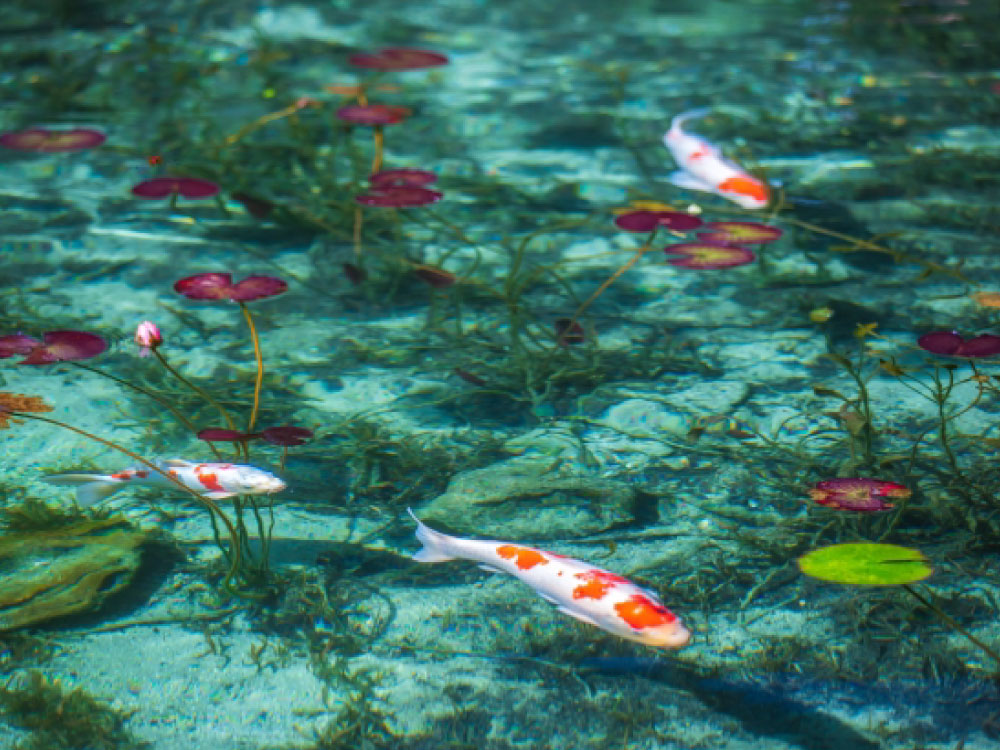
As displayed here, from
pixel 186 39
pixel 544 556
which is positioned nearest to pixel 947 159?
pixel 544 556

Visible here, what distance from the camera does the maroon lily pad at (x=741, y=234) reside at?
3227 millimetres

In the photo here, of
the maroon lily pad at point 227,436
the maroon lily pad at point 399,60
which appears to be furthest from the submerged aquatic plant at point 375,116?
the maroon lily pad at point 227,436

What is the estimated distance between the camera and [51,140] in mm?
4359

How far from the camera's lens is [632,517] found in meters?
2.38

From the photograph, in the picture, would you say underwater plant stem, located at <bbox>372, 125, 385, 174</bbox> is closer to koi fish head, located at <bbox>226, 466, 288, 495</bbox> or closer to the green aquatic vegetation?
koi fish head, located at <bbox>226, 466, 288, 495</bbox>

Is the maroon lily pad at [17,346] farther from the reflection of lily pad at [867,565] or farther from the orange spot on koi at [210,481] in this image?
the reflection of lily pad at [867,565]

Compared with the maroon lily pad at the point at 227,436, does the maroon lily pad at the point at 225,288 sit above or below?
above

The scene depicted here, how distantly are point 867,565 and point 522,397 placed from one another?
3.84 ft

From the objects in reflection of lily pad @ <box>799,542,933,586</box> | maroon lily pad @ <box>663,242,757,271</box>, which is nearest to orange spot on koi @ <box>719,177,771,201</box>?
maroon lily pad @ <box>663,242,757,271</box>

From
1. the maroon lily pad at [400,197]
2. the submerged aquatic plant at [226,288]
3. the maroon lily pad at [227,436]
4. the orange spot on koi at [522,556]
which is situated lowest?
the orange spot on koi at [522,556]

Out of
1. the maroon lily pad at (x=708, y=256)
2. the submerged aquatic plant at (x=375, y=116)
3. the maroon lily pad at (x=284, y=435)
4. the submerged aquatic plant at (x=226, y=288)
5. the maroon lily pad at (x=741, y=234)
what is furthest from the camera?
the submerged aquatic plant at (x=375, y=116)

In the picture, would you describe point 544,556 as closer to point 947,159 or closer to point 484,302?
point 484,302

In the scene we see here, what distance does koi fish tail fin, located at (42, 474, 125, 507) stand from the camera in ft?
7.17

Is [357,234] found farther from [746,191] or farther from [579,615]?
[579,615]
